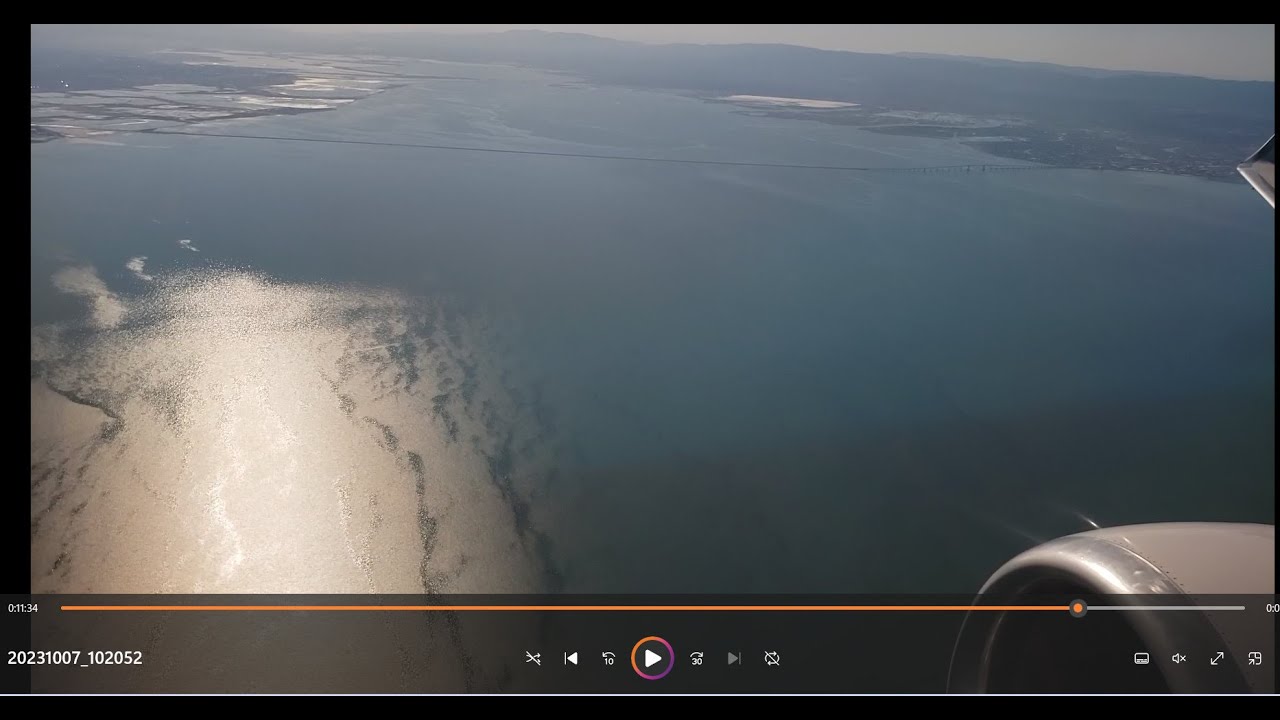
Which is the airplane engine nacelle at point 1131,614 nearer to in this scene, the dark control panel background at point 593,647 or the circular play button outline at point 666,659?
the dark control panel background at point 593,647

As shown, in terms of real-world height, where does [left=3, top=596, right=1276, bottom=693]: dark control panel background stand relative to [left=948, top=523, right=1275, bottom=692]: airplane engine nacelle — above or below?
below

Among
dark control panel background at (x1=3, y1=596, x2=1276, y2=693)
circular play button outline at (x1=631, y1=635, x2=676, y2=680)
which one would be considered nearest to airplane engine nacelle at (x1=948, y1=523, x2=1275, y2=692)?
dark control panel background at (x1=3, y1=596, x2=1276, y2=693)

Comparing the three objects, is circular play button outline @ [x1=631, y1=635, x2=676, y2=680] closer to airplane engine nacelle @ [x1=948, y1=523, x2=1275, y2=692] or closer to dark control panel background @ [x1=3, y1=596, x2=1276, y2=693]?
dark control panel background @ [x1=3, y1=596, x2=1276, y2=693]

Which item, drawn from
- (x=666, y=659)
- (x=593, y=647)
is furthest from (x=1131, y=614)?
(x=593, y=647)

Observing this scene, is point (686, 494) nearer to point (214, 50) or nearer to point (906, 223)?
point (906, 223)

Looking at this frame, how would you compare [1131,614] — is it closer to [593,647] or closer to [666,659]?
[666,659]

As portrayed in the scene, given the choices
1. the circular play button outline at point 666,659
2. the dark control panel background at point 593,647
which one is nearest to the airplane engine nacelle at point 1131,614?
the dark control panel background at point 593,647

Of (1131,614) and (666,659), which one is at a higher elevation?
(1131,614)

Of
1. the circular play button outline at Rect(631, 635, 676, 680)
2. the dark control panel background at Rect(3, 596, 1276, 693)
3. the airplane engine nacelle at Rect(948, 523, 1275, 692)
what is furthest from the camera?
the circular play button outline at Rect(631, 635, 676, 680)
